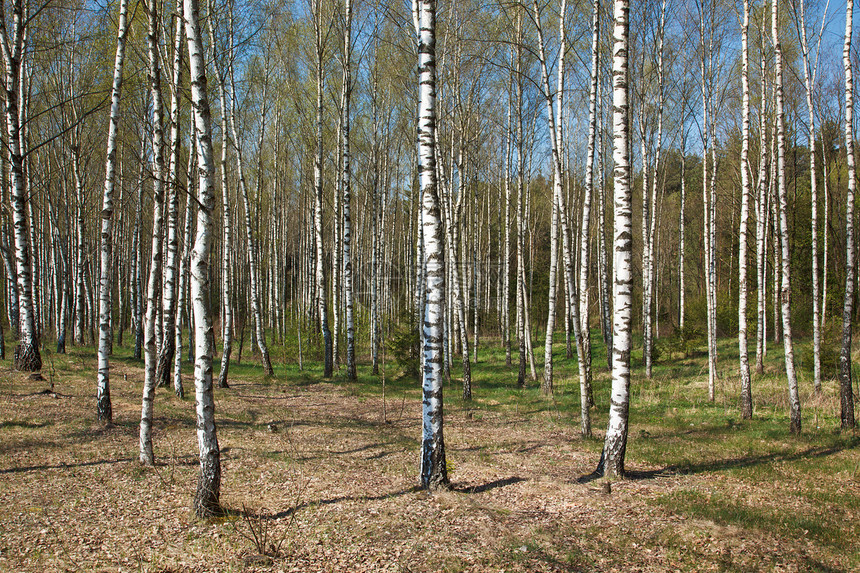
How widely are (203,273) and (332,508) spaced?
2.51m

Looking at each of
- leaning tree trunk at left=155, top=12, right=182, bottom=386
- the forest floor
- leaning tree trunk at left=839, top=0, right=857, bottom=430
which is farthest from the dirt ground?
leaning tree trunk at left=839, top=0, right=857, bottom=430

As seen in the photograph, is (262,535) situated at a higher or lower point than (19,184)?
lower

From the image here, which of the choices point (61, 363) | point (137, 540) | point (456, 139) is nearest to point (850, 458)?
point (137, 540)

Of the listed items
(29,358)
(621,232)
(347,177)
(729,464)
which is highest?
(347,177)

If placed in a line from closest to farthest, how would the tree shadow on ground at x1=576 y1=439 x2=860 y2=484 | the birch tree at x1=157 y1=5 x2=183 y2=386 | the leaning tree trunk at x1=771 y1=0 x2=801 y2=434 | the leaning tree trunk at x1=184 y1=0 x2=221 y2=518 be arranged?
the leaning tree trunk at x1=184 y1=0 x2=221 y2=518 → the tree shadow on ground at x1=576 y1=439 x2=860 y2=484 → the birch tree at x1=157 y1=5 x2=183 y2=386 → the leaning tree trunk at x1=771 y1=0 x2=801 y2=434

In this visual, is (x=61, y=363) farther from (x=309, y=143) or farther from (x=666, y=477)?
(x=666, y=477)

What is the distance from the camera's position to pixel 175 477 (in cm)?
561

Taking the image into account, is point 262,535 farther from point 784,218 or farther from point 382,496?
point 784,218

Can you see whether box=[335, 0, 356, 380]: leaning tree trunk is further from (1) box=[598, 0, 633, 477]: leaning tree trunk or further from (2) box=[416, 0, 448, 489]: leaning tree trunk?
(1) box=[598, 0, 633, 477]: leaning tree trunk

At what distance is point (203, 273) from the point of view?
4406mm

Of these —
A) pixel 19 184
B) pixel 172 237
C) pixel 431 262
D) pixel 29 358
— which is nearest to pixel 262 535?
pixel 431 262

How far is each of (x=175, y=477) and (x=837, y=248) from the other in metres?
21.1

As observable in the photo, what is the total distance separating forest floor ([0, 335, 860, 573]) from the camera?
12.7ft

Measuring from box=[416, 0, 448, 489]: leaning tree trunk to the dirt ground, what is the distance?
1.68ft
